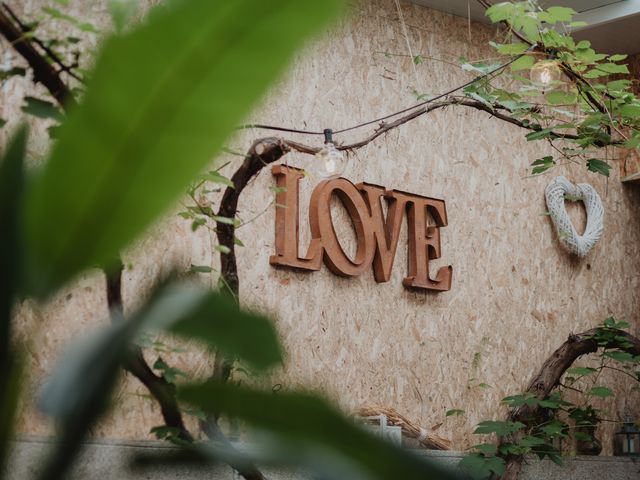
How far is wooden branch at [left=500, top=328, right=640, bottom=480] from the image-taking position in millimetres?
4754

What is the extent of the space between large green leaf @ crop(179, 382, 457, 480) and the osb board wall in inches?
118

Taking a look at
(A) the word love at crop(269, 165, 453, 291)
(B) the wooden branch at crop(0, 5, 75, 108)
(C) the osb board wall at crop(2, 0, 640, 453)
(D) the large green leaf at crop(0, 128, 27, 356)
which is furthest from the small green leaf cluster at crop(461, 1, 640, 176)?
(D) the large green leaf at crop(0, 128, 27, 356)

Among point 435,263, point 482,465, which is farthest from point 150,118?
point 435,263

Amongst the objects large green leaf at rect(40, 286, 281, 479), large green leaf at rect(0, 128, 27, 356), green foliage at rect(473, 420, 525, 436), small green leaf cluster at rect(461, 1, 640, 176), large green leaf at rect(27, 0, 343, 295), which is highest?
small green leaf cluster at rect(461, 1, 640, 176)

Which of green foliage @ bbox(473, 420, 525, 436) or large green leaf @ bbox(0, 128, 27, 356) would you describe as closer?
large green leaf @ bbox(0, 128, 27, 356)

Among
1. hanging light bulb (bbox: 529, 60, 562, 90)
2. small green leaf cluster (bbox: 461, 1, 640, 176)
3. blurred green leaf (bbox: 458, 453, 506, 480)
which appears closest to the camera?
small green leaf cluster (bbox: 461, 1, 640, 176)

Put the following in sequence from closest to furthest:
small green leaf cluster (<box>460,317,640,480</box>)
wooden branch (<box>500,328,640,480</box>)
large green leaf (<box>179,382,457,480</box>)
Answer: large green leaf (<box>179,382,457,480</box>) < small green leaf cluster (<box>460,317,640,480</box>) < wooden branch (<box>500,328,640,480</box>)

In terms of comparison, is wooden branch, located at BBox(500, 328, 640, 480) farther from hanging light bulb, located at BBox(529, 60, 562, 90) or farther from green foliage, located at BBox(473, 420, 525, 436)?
hanging light bulb, located at BBox(529, 60, 562, 90)

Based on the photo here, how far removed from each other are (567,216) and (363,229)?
1.69 metres

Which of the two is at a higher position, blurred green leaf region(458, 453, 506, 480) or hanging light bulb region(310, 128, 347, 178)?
hanging light bulb region(310, 128, 347, 178)

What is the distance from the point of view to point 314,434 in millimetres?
421

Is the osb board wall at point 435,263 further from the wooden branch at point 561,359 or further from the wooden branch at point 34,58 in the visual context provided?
the wooden branch at point 34,58

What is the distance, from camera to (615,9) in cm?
506

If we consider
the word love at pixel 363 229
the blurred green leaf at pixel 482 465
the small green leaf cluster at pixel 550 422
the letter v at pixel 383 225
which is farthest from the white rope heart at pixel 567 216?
the blurred green leaf at pixel 482 465
